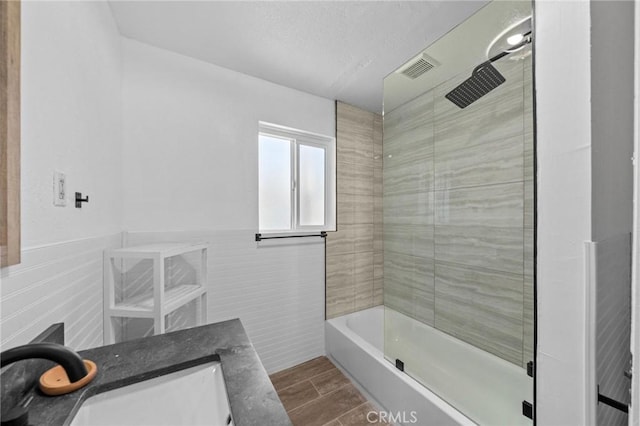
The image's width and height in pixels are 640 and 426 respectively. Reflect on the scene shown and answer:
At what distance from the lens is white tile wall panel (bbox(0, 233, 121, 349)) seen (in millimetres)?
556

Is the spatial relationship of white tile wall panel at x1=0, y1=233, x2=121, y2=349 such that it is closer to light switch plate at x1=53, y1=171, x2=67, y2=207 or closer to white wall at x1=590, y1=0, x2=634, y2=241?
light switch plate at x1=53, y1=171, x2=67, y2=207

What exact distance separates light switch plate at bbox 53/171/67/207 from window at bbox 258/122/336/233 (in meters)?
1.27

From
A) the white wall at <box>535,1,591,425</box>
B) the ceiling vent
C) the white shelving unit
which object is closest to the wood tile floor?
the white shelving unit

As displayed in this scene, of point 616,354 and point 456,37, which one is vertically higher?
point 456,37

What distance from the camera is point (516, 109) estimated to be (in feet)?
4.51

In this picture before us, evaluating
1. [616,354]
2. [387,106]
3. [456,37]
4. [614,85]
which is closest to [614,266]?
[616,354]

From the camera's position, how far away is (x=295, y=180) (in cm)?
221

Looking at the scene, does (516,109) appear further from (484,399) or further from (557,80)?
(484,399)

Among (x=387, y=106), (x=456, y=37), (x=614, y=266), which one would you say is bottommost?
(x=614, y=266)

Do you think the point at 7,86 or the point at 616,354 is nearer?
the point at 616,354

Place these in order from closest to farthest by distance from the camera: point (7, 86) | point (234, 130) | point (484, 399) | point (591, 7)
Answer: point (591, 7)
point (7, 86)
point (484, 399)
point (234, 130)

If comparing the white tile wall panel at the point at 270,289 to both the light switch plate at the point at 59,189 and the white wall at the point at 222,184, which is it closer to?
the white wall at the point at 222,184

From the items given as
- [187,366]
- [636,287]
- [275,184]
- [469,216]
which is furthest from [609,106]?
[275,184]

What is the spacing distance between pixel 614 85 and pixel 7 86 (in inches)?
45.0
